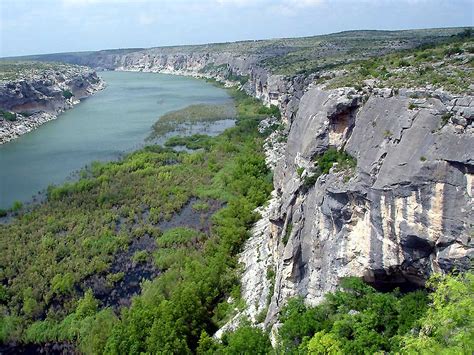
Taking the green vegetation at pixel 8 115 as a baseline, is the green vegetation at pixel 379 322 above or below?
below

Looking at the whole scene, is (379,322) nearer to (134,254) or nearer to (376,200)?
(376,200)

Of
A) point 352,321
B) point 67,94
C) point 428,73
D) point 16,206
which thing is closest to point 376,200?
point 352,321

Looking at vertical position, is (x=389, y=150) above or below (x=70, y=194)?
above

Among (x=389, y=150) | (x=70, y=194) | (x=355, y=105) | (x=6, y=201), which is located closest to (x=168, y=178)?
(x=70, y=194)

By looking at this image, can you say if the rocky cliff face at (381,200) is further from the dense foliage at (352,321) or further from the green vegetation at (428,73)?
the green vegetation at (428,73)

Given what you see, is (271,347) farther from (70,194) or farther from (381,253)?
(70,194)

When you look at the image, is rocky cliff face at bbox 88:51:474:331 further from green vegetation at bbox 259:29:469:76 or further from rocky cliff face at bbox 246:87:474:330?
green vegetation at bbox 259:29:469:76

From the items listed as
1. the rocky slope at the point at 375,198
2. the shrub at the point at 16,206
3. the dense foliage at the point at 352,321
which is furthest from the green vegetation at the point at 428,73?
the shrub at the point at 16,206
